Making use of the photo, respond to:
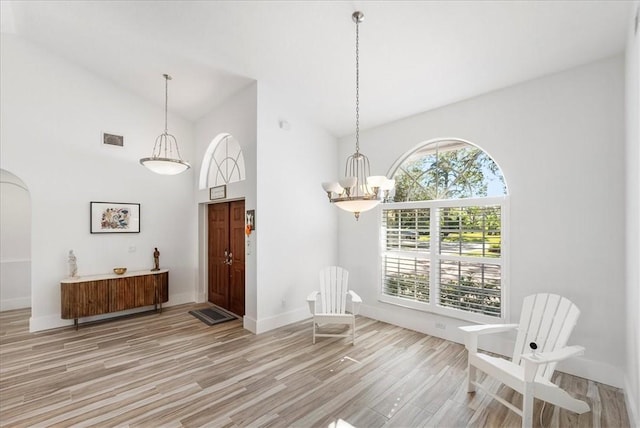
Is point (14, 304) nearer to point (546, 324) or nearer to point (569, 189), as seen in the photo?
point (546, 324)

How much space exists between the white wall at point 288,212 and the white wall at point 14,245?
473cm

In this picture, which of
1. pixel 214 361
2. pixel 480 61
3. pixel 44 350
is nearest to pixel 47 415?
pixel 214 361

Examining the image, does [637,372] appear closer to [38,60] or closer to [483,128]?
[483,128]

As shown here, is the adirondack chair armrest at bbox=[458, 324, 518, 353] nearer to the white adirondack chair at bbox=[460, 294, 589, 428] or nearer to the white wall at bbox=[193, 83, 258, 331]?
the white adirondack chair at bbox=[460, 294, 589, 428]

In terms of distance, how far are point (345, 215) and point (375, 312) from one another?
5.67 feet

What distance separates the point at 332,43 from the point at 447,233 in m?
2.80

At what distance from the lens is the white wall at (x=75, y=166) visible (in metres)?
4.13

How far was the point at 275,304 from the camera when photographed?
4.28 metres

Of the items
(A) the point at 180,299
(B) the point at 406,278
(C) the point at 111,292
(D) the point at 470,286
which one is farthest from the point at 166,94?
(D) the point at 470,286

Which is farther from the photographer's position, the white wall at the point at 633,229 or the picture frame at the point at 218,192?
the picture frame at the point at 218,192

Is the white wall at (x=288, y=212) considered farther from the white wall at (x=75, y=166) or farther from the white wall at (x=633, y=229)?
the white wall at (x=633, y=229)

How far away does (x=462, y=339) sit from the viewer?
3.67m

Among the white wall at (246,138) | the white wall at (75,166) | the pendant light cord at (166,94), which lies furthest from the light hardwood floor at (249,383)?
the pendant light cord at (166,94)

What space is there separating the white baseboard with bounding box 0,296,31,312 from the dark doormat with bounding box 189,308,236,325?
10.9 feet
